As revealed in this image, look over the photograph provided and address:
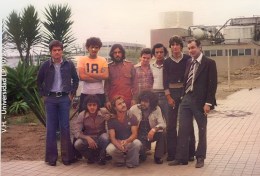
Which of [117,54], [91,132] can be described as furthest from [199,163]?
[117,54]

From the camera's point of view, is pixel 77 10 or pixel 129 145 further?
pixel 129 145

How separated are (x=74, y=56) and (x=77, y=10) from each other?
0.94 m

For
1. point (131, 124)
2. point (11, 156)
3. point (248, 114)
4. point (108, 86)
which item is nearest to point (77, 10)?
point (108, 86)

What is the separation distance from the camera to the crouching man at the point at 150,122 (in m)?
4.46

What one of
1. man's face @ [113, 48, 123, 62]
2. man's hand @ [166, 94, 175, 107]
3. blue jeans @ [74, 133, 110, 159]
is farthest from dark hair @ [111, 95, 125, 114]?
man's hand @ [166, 94, 175, 107]

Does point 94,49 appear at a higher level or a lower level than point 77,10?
lower

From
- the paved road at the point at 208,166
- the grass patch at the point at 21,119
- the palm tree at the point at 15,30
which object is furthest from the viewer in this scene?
the grass patch at the point at 21,119

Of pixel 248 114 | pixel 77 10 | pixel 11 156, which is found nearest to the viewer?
pixel 77 10

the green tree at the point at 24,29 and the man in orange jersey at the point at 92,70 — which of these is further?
the man in orange jersey at the point at 92,70

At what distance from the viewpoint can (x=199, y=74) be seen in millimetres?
4289

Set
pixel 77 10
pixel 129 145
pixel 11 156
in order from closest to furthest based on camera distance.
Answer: pixel 77 10 < pixel 129 145 < pixel 11 156

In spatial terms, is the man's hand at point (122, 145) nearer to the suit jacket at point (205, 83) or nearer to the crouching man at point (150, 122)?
the crouching man at point (150, 122)

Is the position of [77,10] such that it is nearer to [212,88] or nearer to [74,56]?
[74,56]

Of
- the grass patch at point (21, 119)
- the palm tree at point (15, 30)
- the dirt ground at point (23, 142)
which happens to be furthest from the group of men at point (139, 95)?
the grass patch at point (21, 119)
